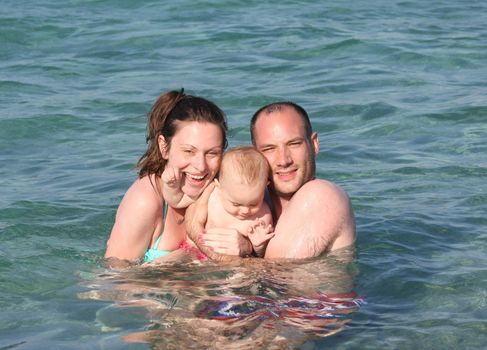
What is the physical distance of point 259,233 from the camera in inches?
253

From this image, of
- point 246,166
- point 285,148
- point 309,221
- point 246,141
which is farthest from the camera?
point 246,141

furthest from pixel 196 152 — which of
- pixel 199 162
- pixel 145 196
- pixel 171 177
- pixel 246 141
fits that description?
pixel 246 141

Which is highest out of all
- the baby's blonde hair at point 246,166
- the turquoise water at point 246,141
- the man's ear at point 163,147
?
the man's ear at point 163,147

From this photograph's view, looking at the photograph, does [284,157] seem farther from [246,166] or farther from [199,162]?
[199,162]

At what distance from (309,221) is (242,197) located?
459 mm

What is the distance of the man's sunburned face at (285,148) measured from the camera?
646 centimetres

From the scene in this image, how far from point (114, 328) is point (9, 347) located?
0.60 metres

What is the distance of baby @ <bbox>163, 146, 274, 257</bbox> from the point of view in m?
6.25

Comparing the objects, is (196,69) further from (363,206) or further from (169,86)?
(363,206)

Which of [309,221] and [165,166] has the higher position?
[165,166]

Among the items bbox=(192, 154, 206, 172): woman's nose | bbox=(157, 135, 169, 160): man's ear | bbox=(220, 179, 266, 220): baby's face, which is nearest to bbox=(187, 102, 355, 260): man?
bbox=(220, 179, 266, 220): baby's face

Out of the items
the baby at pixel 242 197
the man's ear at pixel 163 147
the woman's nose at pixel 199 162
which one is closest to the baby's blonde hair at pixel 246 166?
the baby at pixel 242 197

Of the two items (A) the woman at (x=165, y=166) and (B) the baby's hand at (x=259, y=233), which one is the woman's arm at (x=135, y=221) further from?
(B) the baby's hand at (x=259, y=233)

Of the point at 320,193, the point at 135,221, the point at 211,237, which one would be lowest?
the point at 211,237
